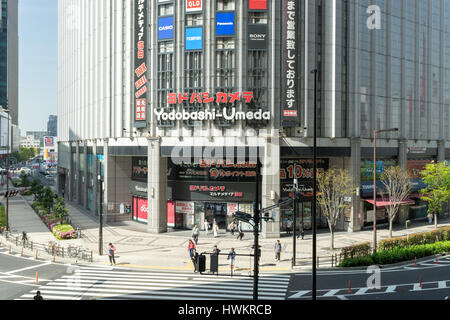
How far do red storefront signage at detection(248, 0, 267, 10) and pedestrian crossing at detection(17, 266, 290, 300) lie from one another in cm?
2613

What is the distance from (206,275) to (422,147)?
39.5m

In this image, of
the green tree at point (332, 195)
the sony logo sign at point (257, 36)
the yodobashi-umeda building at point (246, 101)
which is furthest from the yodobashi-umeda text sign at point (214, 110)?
the green tree at point (332, 195)

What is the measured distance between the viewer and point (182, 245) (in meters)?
35.8

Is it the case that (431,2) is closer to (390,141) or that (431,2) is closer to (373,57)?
(373,57)

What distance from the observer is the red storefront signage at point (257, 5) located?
39469 millimetres

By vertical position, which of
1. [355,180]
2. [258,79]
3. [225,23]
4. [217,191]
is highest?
[225,23]

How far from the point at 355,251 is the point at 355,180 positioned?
1507 cm

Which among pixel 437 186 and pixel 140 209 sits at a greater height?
pixel 437 186

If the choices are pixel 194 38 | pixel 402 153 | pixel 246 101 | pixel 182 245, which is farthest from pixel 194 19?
pixel 402 153

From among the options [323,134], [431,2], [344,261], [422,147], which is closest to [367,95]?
[323,134]

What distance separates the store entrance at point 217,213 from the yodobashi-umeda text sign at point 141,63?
11.3 metres

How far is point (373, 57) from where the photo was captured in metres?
46.1

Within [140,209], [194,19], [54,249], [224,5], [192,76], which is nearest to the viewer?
[54,249]

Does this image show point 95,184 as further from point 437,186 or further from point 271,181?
point 437,186
